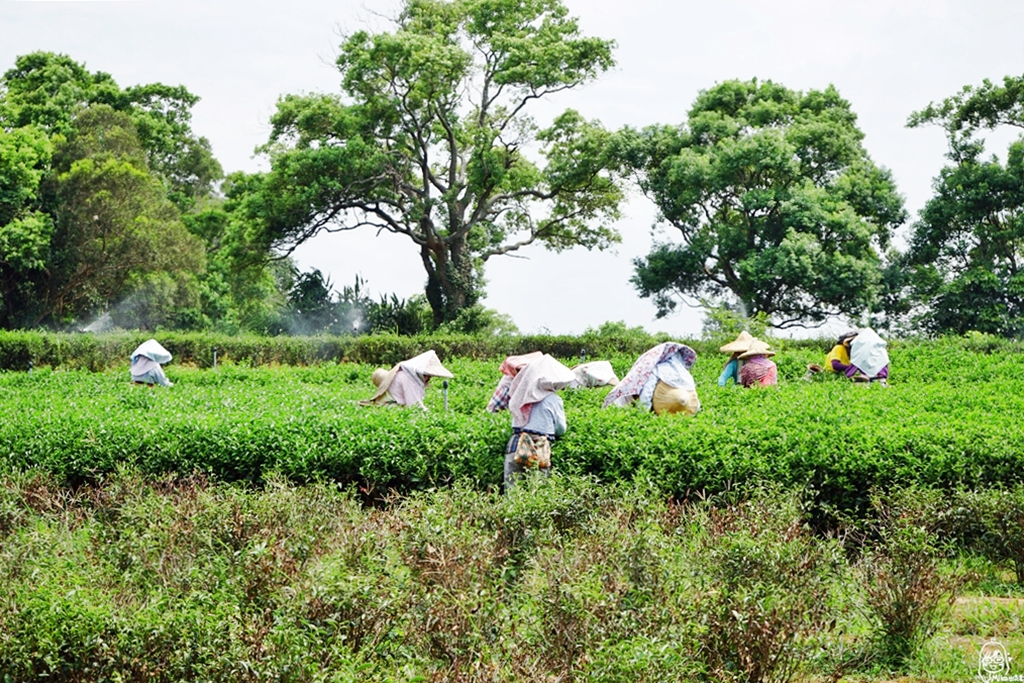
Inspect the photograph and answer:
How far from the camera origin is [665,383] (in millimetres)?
9117

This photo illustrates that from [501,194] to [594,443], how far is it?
25926 mm

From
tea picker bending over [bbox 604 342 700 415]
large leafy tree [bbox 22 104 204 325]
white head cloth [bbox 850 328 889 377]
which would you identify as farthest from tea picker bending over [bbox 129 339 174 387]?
large leafy tree [bbox 22 104 204 325]

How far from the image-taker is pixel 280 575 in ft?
15.2

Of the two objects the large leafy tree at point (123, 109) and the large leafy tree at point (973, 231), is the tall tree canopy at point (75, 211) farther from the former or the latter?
the large leafy tree at point (973, 231)

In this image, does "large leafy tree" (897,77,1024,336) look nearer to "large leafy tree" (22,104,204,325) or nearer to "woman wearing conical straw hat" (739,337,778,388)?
"woman wearing conical straw hat" (739,337,778,388)

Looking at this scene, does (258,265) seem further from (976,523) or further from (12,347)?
(976,523)

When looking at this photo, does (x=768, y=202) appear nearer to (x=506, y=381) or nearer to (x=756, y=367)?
(x=756, y=367)

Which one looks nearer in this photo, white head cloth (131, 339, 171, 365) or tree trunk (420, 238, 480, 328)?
white head cloth (131, 339, 171, 365)

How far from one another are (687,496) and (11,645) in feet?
14.4

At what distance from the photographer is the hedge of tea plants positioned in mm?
7266

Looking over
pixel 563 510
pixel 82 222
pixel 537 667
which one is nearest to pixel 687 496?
pixel 563 510

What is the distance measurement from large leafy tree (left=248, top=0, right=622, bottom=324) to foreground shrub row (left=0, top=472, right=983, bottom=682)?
24.6m

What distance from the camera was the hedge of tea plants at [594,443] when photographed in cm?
727

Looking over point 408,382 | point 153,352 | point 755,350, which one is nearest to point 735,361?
point 755,350
